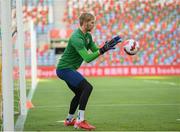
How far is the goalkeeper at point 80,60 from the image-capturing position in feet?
29.1

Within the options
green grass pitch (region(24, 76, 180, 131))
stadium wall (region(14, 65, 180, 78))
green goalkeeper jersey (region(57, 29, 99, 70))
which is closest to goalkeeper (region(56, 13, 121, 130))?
green goalkeeper jersey (region(57, 29, 99, 70))

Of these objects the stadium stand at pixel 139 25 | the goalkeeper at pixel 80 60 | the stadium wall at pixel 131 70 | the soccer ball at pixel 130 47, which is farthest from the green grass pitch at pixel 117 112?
the stadium stand at pixel 139 25

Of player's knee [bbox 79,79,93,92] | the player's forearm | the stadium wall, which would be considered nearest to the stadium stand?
the stadium wall

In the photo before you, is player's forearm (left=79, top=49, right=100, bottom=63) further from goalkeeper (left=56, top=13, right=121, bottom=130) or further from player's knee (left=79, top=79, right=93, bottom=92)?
player's knee (left=79, top=79, right=93, bottom=92)

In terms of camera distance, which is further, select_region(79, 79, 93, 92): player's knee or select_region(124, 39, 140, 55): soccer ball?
select_region(124, 39, 140, 55): soccer ball

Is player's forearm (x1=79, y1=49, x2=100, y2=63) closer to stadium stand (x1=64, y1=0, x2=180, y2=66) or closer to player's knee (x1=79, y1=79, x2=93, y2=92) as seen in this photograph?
player's knee (x1=79, y1=79, x2=93, y2=92)

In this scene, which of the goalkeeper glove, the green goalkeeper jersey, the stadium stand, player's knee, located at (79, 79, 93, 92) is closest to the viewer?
the goalkeeper glove

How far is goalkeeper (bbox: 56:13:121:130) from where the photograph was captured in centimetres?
887

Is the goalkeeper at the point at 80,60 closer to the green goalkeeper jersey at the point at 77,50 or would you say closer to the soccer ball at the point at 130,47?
the green goalkeeper jersey at the point at 77,50

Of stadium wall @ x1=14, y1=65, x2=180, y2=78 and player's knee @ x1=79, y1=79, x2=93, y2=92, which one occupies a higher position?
player's knee @ x1=79, y1=79, x2=93, y2=92

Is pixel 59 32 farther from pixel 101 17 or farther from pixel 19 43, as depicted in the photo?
pixel 19 43

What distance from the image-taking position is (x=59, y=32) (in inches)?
1342

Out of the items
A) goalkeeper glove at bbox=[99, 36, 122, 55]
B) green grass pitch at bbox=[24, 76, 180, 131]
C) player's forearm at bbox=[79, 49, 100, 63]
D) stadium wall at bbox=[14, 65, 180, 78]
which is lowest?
stadium wall at bbox=[14, 65, 180, 78]

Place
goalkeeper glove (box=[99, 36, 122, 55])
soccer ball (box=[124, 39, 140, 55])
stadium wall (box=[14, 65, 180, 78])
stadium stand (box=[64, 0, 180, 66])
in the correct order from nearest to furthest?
1. goalkeeper glove (box=[99, 36, 122, 55])
2. soccer ball (box=[124, 39, 140, 55])
3. stadium wall (box=[14, 65, 180, 78])
4. stadium stand (box=[64, 0, 180, 66])
